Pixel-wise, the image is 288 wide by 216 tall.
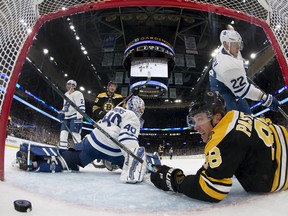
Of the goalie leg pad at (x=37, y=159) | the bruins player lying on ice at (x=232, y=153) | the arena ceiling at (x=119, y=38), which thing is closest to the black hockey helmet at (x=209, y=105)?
the bruins player lying on ice at (x=232, y=153)

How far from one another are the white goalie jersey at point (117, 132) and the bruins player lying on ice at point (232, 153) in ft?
2.12

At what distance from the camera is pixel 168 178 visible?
114 cm

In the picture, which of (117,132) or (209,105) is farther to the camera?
(117,132)

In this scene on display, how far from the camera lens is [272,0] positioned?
1.34 meters

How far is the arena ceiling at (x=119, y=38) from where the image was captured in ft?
29.8

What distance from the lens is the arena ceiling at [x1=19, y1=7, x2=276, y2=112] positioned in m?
9.08

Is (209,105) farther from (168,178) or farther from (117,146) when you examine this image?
→ (117,146)

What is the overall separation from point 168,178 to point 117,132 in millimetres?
751

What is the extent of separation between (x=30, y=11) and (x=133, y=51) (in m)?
7.05

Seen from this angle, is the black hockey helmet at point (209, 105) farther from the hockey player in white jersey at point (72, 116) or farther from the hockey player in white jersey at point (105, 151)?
the hockey player in white jersey at point (72, 116)

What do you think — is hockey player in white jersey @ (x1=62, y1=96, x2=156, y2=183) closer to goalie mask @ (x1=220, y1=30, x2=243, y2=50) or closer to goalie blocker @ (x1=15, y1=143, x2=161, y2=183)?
goalie blocker @ (x1=15, y1=143, x2=161, y2=183)

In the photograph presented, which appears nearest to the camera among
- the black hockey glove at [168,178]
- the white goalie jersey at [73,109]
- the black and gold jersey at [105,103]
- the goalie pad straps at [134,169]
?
the black hockey glove at [168,178]

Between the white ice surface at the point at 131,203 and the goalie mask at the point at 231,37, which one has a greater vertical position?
the goalie mask at the point at 231,37

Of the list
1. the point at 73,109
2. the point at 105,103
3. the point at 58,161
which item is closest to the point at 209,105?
the point at 58,161
